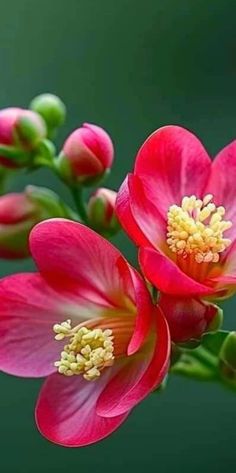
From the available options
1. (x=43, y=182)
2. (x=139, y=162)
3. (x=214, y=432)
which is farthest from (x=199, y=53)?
(x=139, y=162)

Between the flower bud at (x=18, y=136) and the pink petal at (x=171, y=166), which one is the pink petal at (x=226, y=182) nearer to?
the pink petal at (x=171, y=166)

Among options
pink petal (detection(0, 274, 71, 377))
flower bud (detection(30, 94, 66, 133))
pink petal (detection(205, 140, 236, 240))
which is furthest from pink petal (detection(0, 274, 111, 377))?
flower bud (detection(30, 94, 66, 133))

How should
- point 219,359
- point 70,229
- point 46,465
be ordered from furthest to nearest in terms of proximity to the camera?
point 46,465 < point 219,359 < point 70,229

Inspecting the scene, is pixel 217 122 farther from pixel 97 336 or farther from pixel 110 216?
pixel 97 336

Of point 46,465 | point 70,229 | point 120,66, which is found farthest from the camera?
point 120,66

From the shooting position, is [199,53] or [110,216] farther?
[199,53]

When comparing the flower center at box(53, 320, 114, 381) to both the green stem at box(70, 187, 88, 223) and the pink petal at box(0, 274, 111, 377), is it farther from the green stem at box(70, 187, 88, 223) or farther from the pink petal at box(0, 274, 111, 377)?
the green stem at box(70, 187, 88, 223)

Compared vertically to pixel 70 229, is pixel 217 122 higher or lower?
lower

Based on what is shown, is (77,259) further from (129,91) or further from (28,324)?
(129,91)
